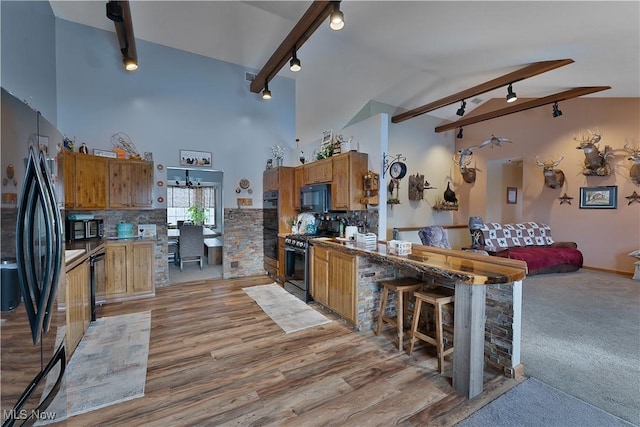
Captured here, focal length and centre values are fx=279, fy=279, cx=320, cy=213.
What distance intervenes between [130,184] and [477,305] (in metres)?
5.00

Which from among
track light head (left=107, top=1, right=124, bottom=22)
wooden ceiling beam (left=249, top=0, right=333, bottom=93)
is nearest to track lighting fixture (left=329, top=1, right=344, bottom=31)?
wooden ceiling beam (left=249, top=0, right=333, bottom=93)

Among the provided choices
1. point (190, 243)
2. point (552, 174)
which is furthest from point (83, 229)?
point (552, 174)

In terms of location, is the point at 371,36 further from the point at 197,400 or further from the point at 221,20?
the point at 197,400

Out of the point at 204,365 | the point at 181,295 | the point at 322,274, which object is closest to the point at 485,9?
the point at 322,274

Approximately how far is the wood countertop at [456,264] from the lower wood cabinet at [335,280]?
23 centimetres

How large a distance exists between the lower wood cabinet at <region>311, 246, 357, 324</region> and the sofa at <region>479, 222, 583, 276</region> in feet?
12.7

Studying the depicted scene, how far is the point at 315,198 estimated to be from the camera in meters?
4.64

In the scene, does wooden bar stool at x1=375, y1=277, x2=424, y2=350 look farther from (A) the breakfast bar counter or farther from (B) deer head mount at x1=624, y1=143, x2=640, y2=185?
(B) deer head mount at x1=624, y1=143, x2=640, y2=185

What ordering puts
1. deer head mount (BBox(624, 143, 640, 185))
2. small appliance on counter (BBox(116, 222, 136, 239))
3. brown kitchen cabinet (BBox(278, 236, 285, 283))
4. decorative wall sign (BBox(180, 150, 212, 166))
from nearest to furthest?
small appliance on counter (BBox(116, 222, 136, 239))
brown kitchen cabinet (BBox(278, 236, 285, 283))
decorative wall sign (BBox(180, 150, 212, 166))
deer head mount (BBox(624, 143, 640, 185))

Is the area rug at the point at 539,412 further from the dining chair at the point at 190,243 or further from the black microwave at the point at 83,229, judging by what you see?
the dining chair at the point at 190,243

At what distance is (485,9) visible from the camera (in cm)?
313

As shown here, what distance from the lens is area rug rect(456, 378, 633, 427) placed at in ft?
5.90

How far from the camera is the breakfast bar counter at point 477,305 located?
2.00m

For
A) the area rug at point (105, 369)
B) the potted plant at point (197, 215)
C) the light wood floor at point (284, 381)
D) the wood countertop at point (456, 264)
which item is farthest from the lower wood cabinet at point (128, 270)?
the potted plant at point (197, 215)
